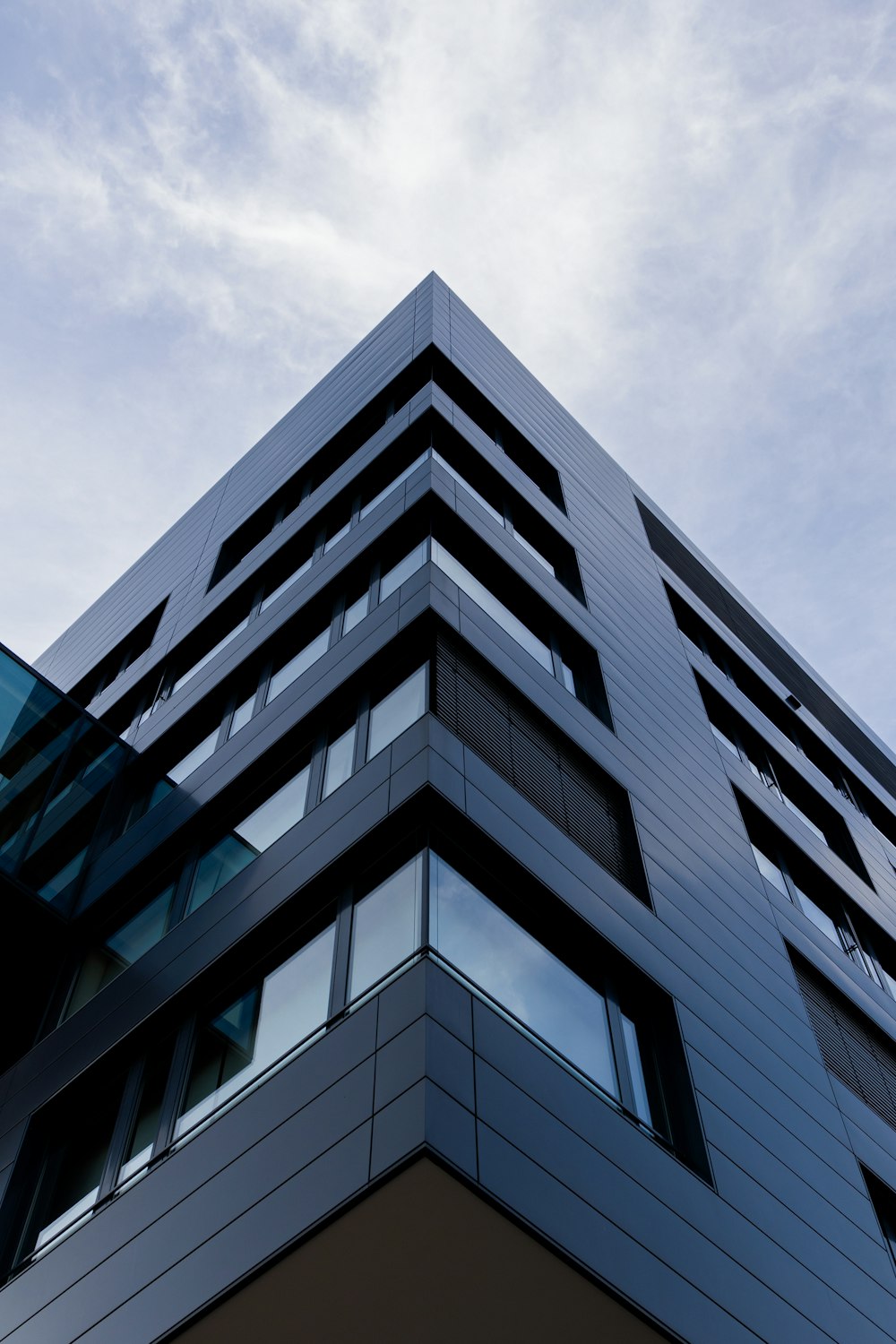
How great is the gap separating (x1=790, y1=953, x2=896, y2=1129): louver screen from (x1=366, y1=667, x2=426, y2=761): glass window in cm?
660

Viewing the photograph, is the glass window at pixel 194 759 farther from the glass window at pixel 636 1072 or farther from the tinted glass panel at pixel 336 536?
the glass window at pixel 636 1072

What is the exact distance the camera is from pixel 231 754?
14023mm

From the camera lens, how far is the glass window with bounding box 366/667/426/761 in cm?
1127

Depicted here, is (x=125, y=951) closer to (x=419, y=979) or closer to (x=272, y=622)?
(x=272, y=622)

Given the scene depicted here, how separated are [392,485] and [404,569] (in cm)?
384

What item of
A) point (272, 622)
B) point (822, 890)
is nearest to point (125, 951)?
point (272, 622)

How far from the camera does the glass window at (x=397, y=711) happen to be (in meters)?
11.3

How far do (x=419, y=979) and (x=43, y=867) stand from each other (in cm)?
779

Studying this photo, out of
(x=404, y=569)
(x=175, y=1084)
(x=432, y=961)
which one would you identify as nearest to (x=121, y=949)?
(x=175, y=1084)

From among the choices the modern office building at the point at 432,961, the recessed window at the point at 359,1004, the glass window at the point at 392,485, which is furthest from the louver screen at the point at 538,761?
the glass window at the point at 392,485

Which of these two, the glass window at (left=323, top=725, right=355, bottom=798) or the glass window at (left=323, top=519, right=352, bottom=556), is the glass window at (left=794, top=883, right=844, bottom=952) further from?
the glass window at (left=323, top=519, right=352, bottom=556)

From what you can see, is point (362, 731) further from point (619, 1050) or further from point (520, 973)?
point (619, 1050)

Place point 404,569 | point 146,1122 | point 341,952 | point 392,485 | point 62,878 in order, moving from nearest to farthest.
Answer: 1. point 341,952
2. point 146,1122
3. point 62,878
4. point 404,569
5. point 392,485

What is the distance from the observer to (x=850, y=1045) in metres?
14.9
